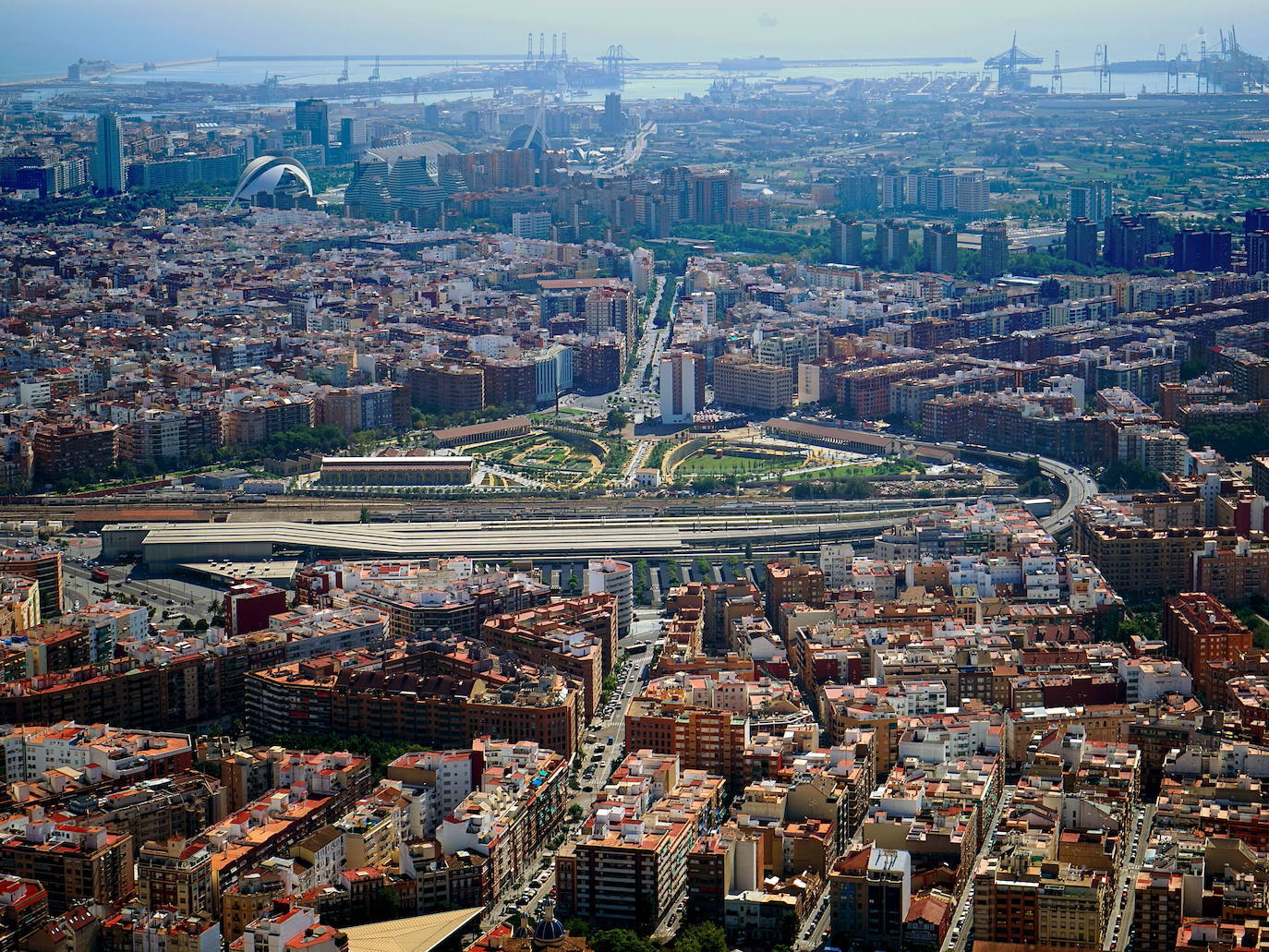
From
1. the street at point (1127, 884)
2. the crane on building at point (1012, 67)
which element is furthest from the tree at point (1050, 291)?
the crane on building at point (1012, 67)

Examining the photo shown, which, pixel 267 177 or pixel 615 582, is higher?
pixel 267 177

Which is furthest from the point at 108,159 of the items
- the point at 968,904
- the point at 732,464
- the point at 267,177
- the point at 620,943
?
the point at 620,943

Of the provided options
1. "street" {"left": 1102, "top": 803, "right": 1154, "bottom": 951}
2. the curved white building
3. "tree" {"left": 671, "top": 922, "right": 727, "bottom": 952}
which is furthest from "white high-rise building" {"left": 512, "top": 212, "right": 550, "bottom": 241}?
"tree" {"left": 671, "top": 922, "right": 727, "bottom": 952}

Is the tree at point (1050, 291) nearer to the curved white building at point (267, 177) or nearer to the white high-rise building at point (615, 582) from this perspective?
the white high-rise building at point (615, 582)

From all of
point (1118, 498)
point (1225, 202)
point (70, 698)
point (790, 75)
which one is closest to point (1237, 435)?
point (1118, 498)

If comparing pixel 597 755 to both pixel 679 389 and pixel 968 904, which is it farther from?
pixel 679 389

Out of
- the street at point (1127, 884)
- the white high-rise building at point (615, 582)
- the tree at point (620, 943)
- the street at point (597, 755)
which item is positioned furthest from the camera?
the white high-rise building at point (615, 582)

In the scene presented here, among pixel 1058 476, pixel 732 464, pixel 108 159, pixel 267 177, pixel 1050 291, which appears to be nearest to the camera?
pixel 1058 476

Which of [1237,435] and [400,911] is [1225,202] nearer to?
[1237,435]

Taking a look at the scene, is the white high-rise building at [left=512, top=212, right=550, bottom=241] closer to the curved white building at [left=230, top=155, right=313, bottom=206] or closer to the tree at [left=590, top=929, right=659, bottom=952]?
the curved white building at [left=230, top=155, right=313, bottom=206]
